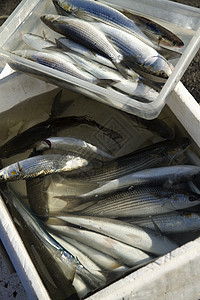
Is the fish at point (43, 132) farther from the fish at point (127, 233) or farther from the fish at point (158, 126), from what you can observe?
the fish at point (127, 233)

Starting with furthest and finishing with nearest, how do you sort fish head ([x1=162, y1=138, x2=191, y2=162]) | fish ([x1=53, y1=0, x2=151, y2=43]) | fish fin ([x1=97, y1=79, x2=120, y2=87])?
fish head ([x1=162, y1=138, x2=191, y2=162]), fish ([x1=53, y1=0, x2=151, y2=43]), fish fin ([x1=97, y1=79, x2=120, y2=87])

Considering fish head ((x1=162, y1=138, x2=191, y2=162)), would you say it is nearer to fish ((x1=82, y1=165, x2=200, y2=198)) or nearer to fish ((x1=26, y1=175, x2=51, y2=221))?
fish ((x1=82, y1=165, x2=200, y2=198))

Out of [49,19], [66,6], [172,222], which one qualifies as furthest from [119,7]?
[172,222]

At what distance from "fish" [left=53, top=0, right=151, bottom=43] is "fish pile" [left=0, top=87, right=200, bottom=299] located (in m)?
0.57

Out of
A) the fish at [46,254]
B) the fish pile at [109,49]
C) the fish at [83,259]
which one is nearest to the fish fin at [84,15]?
the fish pile at [109,49]

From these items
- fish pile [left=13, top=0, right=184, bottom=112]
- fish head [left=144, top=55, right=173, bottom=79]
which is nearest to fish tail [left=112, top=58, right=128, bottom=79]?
fish pile [left=13, top=0, right=184, bottom=112]

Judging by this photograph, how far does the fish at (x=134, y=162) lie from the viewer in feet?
6.61

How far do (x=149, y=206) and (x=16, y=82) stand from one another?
3.54 feet

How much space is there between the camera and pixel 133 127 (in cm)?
220

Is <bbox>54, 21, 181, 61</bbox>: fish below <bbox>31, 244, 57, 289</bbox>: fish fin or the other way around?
the other way around

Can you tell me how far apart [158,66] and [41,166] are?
85 centimetres

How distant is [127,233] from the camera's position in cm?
181

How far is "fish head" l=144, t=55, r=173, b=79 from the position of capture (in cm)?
164

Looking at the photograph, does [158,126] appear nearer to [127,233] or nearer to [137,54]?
[137,54]
